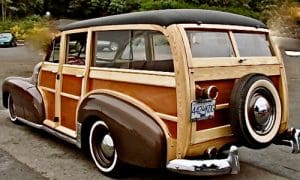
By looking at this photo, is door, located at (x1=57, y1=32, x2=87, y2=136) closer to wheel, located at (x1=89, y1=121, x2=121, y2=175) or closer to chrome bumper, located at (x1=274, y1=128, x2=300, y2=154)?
wheel, located at (x1=89, y1=121, x2=121, y2=175)

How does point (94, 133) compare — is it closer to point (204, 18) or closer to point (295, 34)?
point (204, 18)

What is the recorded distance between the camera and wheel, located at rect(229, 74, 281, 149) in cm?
417

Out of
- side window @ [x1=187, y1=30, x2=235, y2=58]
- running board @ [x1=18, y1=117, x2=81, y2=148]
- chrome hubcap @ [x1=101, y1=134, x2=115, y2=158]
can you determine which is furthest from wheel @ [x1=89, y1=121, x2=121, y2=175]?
side window @ [x1=187, y1=30, x2=235, y2=58]

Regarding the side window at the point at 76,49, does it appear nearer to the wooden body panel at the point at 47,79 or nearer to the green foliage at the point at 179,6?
the wooden body panel at the point at 47,79

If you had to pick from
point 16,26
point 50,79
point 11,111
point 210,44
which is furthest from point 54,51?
point 16,26

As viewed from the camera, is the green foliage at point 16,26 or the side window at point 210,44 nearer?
the side window at point 210,44

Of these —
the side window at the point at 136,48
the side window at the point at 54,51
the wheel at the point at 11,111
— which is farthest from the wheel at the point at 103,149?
the wheel at the point at 11,111

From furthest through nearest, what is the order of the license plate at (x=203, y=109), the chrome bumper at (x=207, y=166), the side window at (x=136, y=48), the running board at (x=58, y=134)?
the running board at (x=58, y=134)
the side window at (x=136, y=48)
the license plate at (x=203, y=109)
the chrome bumper at (x=207, y=166)

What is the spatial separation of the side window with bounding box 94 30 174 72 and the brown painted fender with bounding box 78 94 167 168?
0.42 meters

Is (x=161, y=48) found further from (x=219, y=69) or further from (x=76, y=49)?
(x=76, y=49)

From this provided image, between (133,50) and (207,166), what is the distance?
1511mm

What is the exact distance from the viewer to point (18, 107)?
22.5 feet

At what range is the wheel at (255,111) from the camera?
4172 millimetres

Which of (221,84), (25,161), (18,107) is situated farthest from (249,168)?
(18,107)
